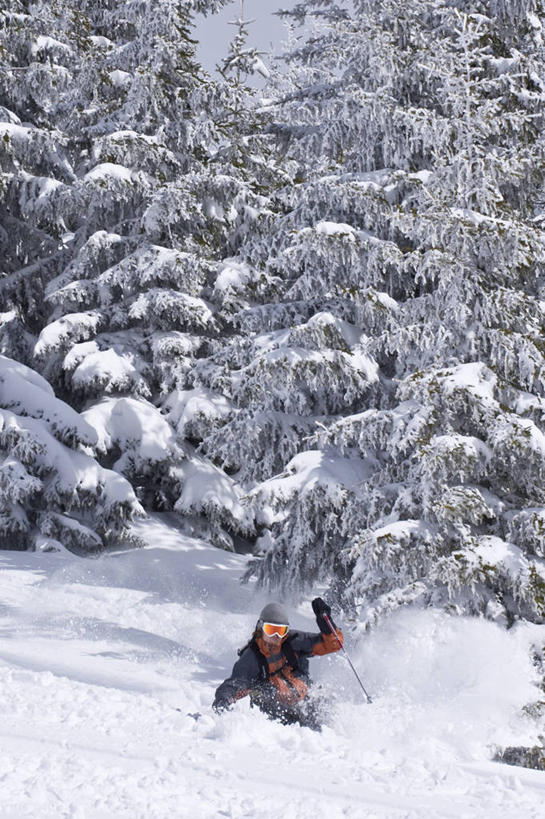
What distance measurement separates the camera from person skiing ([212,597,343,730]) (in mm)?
7520

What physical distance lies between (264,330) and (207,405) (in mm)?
3081

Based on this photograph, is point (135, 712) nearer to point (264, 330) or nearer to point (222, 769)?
point (222, 769)

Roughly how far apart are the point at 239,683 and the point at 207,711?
399 mm

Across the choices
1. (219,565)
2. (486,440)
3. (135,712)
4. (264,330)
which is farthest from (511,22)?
(135,712)

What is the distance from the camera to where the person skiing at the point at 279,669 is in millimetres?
7520

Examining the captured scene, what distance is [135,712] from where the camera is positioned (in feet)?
23.1

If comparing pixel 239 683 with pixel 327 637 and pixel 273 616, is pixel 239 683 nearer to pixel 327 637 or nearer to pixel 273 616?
pixel 273 616

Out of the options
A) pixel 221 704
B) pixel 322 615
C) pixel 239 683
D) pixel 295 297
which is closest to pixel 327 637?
pixel 322 615

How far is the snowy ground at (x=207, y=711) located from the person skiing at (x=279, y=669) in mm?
340

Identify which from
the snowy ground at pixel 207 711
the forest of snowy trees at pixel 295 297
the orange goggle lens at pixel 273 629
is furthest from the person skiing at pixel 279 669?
the forest of snowy trees at pixel 295 297

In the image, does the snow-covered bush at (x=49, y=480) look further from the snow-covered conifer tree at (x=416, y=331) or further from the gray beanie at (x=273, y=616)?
the gray beanie at (x=273, y=616)

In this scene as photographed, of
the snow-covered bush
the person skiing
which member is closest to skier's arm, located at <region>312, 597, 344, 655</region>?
the person skiing

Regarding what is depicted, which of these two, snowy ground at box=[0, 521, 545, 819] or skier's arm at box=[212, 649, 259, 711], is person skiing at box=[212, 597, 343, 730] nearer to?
skier's arm at box=[212, 649, 259, 711]

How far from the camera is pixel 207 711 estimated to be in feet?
24.8
